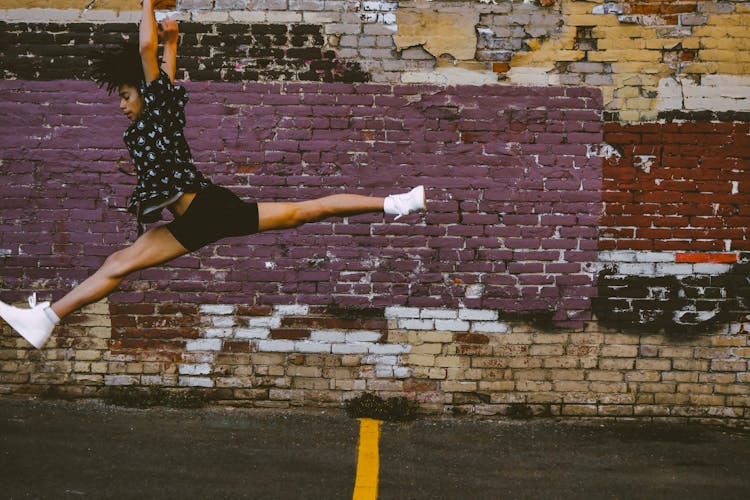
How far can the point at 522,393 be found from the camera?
532cm

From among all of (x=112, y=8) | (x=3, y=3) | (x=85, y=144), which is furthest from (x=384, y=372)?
(x=3, y=3)

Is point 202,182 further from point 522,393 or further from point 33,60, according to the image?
point 522,393

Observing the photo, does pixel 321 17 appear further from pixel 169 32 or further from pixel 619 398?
pixel 619 398

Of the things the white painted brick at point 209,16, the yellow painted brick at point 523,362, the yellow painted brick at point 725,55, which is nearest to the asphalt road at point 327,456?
the yellow painted brick at point 523,362

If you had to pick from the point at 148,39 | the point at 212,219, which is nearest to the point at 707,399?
the point at 212,219

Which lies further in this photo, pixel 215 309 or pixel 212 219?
pixel 215 309

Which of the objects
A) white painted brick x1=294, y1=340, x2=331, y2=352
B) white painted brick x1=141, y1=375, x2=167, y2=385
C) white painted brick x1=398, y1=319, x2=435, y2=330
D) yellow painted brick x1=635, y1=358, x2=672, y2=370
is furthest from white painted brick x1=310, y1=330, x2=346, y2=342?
yellow painted brick x1=635, y1=358, x2=672, y2=370

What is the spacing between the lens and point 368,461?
4.37m

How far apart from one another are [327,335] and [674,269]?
2.69m

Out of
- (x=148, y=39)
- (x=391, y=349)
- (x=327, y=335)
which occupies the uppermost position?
(x=148, y=39)

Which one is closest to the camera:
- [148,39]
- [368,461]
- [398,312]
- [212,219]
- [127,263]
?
[148,39]

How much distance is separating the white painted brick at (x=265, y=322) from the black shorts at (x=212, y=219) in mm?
→ 1700

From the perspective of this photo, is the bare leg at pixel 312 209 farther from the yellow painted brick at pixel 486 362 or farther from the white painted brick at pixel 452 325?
the yellow painted brick at pixel 486 362

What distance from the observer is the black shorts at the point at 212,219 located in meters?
3.62
